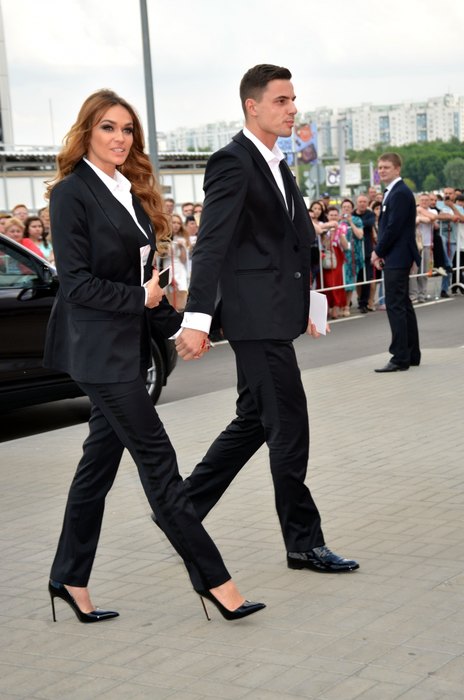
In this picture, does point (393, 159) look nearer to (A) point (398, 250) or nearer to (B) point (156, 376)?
(A) point (398, 250)

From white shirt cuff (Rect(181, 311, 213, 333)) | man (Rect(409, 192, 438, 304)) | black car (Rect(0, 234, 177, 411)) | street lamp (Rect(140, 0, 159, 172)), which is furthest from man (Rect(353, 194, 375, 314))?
white shirt cuff (Rect(181, 311, 213, 333))

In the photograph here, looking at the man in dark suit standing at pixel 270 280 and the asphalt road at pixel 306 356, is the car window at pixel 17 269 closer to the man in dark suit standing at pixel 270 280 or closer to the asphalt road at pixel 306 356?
the asphalt road at pixel 306 356

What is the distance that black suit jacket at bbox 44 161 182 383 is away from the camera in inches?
172

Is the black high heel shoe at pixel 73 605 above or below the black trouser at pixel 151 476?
below

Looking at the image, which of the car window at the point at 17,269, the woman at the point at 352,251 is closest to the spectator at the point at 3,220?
the car window at the point at 17,269

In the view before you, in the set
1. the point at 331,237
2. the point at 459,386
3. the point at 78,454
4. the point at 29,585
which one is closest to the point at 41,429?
the point at 78,454

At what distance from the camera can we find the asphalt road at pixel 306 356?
10.9 metres

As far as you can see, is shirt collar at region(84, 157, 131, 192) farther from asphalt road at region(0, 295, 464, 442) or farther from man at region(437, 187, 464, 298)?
man at region(437, 187, 464, 298)

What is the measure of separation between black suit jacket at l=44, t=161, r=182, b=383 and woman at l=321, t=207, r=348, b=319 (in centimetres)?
1547

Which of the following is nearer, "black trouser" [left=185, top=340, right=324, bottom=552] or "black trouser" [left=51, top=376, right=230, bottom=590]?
"black trouser" [left=51, top=376, right=230, bottom=590]

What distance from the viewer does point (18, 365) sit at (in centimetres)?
980

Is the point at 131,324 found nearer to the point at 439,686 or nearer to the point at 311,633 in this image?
the point at 311,633

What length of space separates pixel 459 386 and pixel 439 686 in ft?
23.6

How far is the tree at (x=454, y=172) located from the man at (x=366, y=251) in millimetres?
103625
